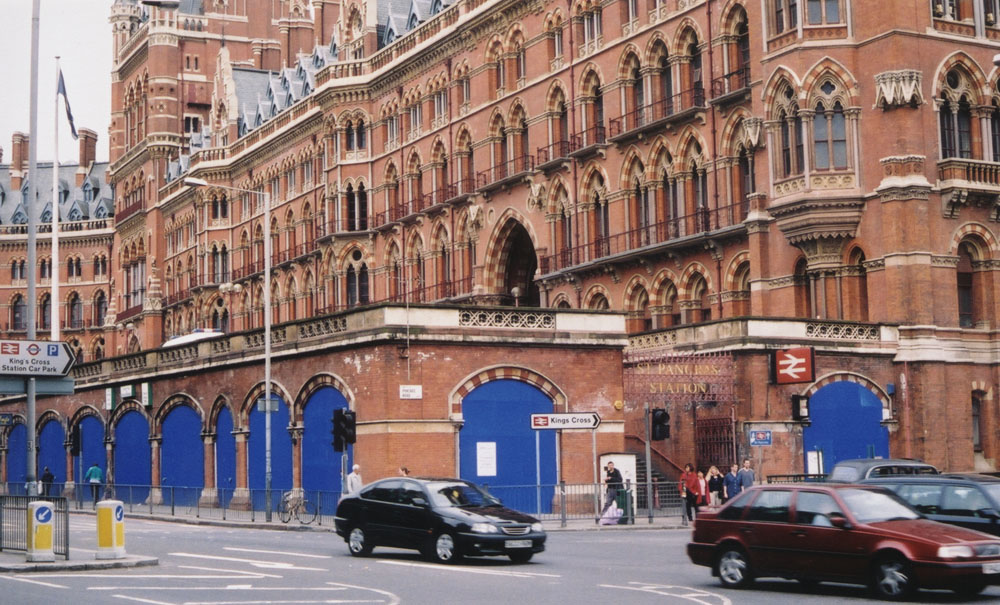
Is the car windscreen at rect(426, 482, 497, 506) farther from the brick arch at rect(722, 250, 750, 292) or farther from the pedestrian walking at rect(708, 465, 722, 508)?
the brick arch at rect(722, 250, 750, 292)

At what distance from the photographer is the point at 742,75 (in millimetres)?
46031

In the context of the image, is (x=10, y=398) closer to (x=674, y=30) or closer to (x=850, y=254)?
(x=674, y=30)

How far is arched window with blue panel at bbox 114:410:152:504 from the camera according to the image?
5312 centimetres

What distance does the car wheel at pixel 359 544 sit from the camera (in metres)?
25.4

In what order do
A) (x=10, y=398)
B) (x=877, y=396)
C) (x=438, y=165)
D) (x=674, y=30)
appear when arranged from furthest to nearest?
(x=10, y=398) → (x=438, y=165) → (x=674, y=30) → (x=877, y=396)

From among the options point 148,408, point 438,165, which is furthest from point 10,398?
point 438,165

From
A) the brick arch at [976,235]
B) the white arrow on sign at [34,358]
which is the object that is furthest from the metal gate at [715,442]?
the white arrow on sign at [34,358]

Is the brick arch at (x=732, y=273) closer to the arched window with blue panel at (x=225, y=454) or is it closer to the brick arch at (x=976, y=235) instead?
the brick arch at (x=976, y=235)

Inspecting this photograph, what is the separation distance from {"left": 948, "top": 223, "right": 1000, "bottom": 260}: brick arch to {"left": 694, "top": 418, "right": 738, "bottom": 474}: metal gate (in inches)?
345

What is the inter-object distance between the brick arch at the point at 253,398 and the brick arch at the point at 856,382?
15.2m

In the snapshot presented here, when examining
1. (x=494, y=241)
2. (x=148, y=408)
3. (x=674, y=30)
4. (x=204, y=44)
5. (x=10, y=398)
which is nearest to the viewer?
(x=674, y=30)

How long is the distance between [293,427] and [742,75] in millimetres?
18220

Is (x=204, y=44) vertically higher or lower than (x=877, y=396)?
higher

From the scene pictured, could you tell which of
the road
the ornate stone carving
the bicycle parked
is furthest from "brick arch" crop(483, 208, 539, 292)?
the road
